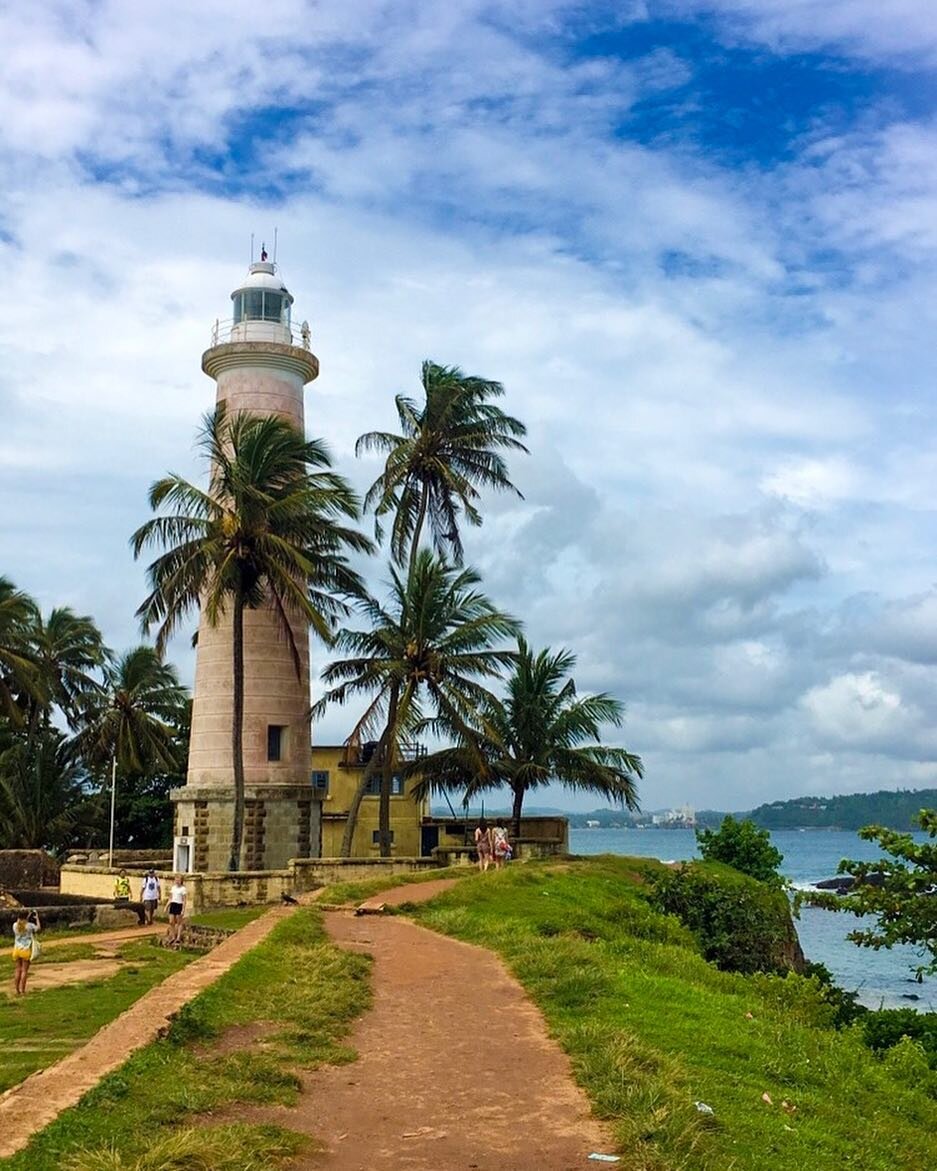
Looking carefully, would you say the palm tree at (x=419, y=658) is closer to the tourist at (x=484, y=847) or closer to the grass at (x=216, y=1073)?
the tourist at (x=484, y=847)

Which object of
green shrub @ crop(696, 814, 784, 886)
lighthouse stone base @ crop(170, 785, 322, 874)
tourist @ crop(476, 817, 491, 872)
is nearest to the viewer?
tourist @ crop(476, 817, 491, 872)

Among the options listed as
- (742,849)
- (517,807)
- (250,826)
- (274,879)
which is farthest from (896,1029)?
(742,849)

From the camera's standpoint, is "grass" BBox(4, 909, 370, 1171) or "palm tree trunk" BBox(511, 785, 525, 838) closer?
"grass" BBox(4, 909, 370, 1171)

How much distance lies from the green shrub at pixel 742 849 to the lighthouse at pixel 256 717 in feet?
43.6

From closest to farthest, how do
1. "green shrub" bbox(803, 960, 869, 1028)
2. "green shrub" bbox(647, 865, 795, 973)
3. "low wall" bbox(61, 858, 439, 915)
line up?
"green shrub" bbox(803, 960, 869, 1028)
"green shrub" bbox(647, 865, 795, 973)
"low wall" bbox(61, 858, 439, 915)

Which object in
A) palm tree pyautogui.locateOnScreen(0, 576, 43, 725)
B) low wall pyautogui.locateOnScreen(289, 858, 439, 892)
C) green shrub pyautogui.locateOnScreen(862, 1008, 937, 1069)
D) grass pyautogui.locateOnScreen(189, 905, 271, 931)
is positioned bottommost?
green shrub pyautogui.locateOnScreen(862, 1008, 937, 1069)

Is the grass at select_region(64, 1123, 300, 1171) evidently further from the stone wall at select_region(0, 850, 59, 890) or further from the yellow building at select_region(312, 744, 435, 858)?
the yellow building at select_region(312, 744, 435, 858)

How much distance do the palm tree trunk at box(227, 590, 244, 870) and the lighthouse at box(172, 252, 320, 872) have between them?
175cm

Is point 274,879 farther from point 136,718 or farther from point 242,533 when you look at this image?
point 136,718

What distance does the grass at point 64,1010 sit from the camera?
42.3ft

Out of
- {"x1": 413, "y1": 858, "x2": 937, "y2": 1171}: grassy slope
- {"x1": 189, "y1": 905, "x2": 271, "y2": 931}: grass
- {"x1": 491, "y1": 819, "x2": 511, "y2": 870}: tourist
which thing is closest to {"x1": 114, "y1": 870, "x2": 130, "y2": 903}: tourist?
{"x1": 189, "y1": 905, "x2": 271, "y2": 931}: grass

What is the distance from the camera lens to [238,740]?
104 ft

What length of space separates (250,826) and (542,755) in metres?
8.63

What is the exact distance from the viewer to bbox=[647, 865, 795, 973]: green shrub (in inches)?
853
